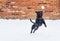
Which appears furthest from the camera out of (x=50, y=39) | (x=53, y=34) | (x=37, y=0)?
(x=37, y=0)

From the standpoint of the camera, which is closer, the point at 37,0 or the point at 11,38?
the point at 11,38

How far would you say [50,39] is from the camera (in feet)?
13.2

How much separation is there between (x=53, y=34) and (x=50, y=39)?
16.8 inches

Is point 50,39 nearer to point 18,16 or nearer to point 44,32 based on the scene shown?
point 44,32

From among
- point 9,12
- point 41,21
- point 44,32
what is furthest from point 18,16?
point 41,21

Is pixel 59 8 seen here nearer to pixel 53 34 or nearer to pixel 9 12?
pixel 9 12

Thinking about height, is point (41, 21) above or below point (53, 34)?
above

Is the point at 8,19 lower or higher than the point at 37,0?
lower

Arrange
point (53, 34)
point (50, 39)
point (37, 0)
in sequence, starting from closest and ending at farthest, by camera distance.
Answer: point (50, 39), point (53, 34), point (37, 0)

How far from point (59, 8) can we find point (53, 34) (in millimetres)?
2113

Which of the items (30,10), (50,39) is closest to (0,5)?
(30,10)

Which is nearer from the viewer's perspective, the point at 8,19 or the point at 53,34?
the point at 53,34

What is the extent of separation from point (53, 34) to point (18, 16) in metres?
2.25

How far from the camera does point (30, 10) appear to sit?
6.49 metres
